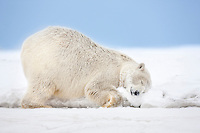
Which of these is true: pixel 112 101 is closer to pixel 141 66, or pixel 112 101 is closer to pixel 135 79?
pixel 135 79

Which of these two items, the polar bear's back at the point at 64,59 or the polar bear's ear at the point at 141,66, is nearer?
the polar bear's back at the point at 64,59

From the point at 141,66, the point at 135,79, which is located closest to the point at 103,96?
the point at 135,79

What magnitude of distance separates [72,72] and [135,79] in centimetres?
142

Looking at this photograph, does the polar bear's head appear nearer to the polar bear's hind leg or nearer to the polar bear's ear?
the polar bear's ear

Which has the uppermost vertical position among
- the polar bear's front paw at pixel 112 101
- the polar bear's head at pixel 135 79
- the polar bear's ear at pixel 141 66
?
the polar bear's ear at pixel 141 66

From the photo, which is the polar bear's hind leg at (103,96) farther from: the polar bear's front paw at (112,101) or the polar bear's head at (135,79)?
the polar bear's head at (135,79)

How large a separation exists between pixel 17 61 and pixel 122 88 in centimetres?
624

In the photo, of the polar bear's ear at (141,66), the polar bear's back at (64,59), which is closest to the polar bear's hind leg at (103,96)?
the polar bear's back at (64,59)

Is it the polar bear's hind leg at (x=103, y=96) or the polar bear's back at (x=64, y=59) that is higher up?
the polar bear's back at (x=64, y=59)

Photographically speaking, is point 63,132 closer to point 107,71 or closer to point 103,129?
point 103,129

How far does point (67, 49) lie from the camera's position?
5121 mm

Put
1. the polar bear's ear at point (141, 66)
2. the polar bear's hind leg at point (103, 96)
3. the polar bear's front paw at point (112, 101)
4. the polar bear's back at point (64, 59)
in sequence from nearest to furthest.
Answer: the polar bear's front paw at point (112, 101) → the polar bear's hind leg at point (103, 96) → the polar bear's back at point (64, 59) → the polar bear's ear at point (141, 66)

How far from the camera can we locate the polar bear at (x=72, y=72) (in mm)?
4906

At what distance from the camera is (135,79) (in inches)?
202
